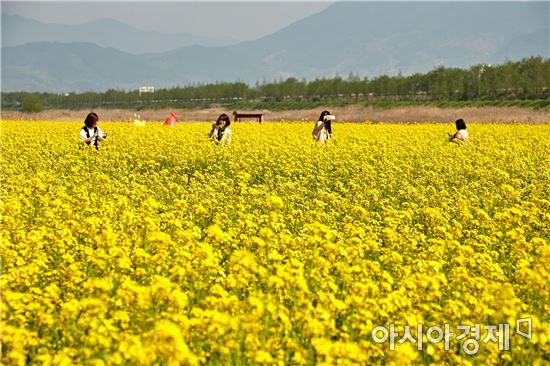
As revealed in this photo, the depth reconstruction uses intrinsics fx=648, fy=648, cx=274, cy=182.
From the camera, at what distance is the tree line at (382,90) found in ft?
236

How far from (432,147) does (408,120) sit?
83.8 ft

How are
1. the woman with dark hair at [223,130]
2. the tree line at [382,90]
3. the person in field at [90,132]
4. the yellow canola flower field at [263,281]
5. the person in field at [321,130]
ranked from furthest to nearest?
the tree line at [382,90] → the person in field at [321,130] → the woman with dark hair at [223,130] → the person in field at [90,132] → the yellow canola flower field at [263,281]

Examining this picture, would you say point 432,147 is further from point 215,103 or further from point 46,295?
point 215,103

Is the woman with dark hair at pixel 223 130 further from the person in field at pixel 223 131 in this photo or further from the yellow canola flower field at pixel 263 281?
the yellow canola flower field at pixel 263 281

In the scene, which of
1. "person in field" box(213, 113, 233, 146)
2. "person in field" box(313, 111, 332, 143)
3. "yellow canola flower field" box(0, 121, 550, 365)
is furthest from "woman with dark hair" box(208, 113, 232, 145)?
"yellow canola flower field" box(0, 121, 550, 365)

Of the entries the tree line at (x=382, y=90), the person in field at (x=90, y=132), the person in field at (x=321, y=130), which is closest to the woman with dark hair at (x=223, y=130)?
the person in field at (x=321, y=130)

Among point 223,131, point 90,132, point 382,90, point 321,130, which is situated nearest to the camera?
point 90,132

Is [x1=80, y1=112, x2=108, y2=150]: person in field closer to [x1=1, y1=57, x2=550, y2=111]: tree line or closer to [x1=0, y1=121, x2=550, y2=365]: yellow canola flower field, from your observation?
[x1=0, y1=121, x2=550, y2=365]: yellow canola flower field

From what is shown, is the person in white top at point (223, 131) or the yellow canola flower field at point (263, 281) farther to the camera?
the person in white top at point (223, 131)

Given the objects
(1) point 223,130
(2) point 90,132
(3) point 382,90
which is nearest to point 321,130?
(1) point 223,130

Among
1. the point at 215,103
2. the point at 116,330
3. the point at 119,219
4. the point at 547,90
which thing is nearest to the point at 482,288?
the point at 116,330

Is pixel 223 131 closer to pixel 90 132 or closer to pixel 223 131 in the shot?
pixel 223 131

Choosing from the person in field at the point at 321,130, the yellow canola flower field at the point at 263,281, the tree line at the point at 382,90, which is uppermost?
the tree line at the point at 382,90

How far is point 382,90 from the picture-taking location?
3767 inches
